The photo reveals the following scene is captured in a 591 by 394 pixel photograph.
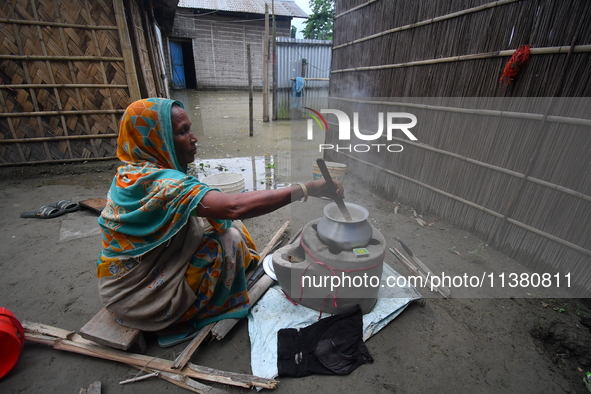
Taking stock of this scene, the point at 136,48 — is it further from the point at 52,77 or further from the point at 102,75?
the point at 52,77

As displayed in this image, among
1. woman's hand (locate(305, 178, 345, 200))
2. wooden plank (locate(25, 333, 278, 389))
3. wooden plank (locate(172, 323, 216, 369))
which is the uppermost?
woman's hand (locate(305, 178, 345, 200))

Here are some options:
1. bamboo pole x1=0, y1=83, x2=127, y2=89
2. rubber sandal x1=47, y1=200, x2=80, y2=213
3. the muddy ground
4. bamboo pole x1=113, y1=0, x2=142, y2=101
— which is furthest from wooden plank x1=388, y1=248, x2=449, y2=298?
bamboo pole x1=0, y1=83, x2=127, y2=89

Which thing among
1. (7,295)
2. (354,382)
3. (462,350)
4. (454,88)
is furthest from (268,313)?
(454,88)

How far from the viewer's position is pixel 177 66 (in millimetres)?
18766

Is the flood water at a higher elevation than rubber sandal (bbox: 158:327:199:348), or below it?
higher

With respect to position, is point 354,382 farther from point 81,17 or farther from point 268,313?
point 81,17

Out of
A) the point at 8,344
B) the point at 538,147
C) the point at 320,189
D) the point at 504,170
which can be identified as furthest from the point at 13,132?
the point at 538,147

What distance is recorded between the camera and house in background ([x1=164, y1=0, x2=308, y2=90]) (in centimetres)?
1692

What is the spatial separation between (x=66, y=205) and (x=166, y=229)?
3.76m

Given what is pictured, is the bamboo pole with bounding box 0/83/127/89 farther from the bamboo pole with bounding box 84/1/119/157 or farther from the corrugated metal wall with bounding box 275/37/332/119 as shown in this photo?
the corrugated metal wall with bounding box 275/37/332/119

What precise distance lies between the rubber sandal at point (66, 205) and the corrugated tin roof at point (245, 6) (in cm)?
1664

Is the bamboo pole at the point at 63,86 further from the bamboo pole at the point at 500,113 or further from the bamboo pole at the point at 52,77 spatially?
the bamboo pole at the point at 500,113

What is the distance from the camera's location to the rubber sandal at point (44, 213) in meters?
4.11

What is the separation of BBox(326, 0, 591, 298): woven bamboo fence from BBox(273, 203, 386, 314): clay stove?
209 cm
